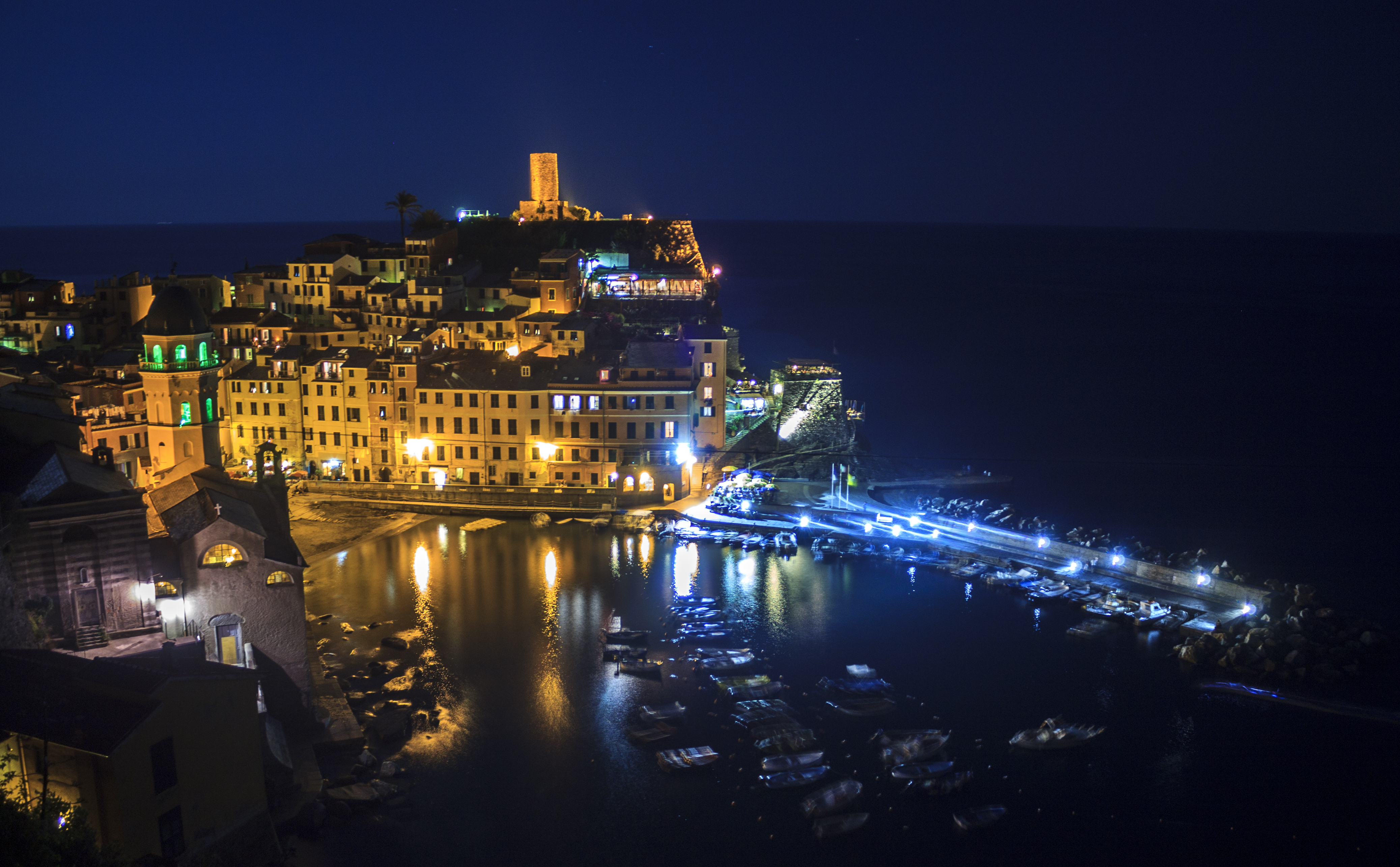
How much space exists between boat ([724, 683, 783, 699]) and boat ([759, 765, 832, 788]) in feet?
11.4

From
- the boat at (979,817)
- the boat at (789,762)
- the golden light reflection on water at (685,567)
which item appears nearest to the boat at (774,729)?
the boat at (789,762)

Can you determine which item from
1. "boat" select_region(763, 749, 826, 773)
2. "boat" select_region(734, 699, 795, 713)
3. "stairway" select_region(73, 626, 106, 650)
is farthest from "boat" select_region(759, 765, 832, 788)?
"stairway" select_region(73, 626, 106, 650)

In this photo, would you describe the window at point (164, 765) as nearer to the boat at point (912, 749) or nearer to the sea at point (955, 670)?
the sea at point (955, 670)

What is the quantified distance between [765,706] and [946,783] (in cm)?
488

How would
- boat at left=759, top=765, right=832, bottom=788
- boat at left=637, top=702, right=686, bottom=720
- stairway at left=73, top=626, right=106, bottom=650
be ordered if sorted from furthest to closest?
1. boat at left=637, top=702, right=686, bottom=720
2. boat at left=759, top=765, right=832, bottom=788
3. stairway at left=73, top=626, right=106, bottom=650

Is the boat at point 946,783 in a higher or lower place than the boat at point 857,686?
lower

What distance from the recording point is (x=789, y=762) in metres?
22.1

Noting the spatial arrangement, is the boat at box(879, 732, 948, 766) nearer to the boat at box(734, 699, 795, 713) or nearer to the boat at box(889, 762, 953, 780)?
the boat at box(889, 762, 953, 780)

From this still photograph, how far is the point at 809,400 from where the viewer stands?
184 ft

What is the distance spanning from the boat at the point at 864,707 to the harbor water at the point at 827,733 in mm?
271

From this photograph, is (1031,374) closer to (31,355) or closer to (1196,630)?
(1196,630)

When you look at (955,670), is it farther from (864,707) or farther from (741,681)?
(741,681)

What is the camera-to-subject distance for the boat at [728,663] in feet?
88.6

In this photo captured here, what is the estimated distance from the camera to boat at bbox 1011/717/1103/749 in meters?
23.3
